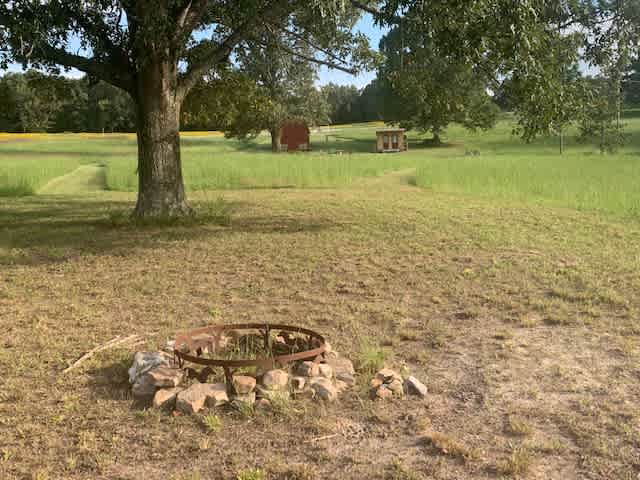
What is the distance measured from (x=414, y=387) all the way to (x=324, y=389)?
65 centimetres

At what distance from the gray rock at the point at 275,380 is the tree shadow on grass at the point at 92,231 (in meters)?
5.95

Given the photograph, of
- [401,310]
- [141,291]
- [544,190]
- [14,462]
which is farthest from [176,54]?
[544,190]

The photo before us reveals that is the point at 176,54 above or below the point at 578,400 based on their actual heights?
above

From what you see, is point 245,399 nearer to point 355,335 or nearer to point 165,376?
point 165,376

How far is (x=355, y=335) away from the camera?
19.5 feet

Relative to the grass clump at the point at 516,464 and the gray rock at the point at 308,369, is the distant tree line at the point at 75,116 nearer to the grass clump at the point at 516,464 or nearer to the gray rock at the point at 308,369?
the gray rock at the point at 308,369

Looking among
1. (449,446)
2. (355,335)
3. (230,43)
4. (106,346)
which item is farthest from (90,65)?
(449,446)

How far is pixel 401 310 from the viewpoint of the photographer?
6.76 m

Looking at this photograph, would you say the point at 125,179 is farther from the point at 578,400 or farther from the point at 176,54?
the point at 578,400

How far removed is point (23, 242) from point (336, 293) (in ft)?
20.9

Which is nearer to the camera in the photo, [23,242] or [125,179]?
[23,242]

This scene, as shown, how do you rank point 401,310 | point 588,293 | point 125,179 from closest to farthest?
point 401,310, point 588,293, point 125,179

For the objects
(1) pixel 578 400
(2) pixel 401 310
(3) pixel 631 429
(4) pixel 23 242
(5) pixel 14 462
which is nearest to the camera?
(5) pixel 14 462

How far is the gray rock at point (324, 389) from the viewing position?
14.3ft
